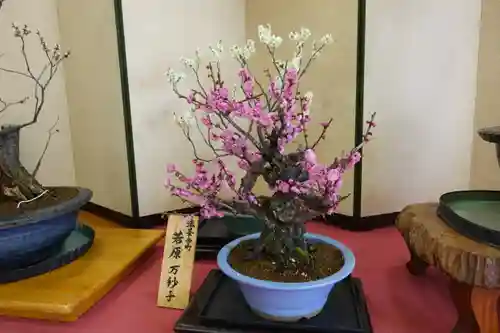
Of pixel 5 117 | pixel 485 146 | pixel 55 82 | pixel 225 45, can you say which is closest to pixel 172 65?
pixel 225 45

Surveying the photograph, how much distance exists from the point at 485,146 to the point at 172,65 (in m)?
0.70

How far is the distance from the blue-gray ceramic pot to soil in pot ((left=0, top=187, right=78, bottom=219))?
0.37 meters

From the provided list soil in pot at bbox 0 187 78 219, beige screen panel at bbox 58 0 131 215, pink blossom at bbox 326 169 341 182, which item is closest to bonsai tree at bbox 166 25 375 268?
pink blossom at bbox 326 169 341 182

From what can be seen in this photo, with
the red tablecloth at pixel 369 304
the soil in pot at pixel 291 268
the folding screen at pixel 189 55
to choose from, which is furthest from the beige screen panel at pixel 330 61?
the soil in pot at pixel 291 268

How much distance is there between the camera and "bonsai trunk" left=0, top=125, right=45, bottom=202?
987 mm

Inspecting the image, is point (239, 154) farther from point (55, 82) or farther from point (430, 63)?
point (55, 82)

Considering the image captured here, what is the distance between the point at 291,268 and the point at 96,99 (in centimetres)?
66

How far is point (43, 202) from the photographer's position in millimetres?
964

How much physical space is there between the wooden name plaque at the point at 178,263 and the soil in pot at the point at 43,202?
23cm

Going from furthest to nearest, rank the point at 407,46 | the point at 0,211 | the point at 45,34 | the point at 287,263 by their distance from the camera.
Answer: the point at 45,34
the point at 407,46
the point at 0,211
the point at 287,263

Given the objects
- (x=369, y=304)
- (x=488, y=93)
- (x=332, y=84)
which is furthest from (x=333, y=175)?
(x=488, y=93)

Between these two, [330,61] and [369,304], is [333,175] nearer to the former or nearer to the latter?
[369,304]

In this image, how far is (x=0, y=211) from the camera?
0.93 m

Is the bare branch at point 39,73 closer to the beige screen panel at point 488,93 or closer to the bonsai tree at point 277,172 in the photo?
the bonsai tree at point 277,172
